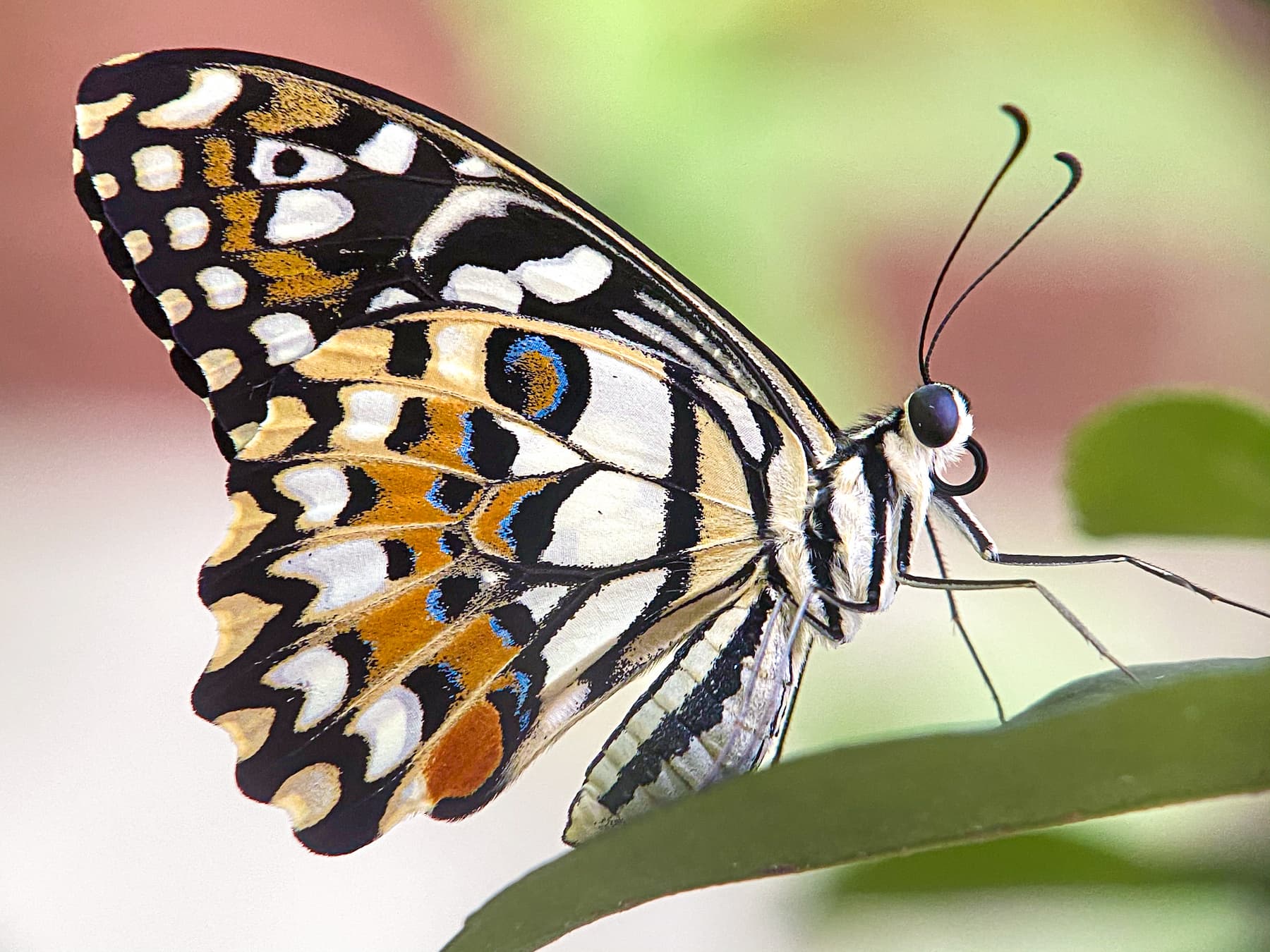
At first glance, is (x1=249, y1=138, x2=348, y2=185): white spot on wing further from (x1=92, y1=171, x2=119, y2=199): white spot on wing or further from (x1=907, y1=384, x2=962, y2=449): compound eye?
(x1=907, y1=384, x2=962, y2=449): compound eye

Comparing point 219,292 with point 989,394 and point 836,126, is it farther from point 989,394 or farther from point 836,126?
point 989,394

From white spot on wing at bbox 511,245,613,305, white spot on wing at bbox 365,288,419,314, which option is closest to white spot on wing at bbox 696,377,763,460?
white spot on wing at bbox 511,245,613,305

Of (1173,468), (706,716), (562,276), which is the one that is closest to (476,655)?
(706,716)

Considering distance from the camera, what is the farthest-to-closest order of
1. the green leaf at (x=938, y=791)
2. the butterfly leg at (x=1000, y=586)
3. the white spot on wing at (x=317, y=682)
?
the white spot on wing at (x=317, y=682)
the butterfly leg at (x=1000, y=586)
the green leaf at (x=938, y=791)

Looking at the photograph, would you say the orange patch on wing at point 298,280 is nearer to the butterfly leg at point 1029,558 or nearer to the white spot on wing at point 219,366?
the white spot on wing at point 219,366

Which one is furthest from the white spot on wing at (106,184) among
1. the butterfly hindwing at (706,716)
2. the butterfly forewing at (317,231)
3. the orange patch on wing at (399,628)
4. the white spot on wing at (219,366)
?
the butterfly hindwing at (706,716)

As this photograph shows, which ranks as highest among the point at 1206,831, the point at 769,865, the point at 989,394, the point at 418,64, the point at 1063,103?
the point at 418,64

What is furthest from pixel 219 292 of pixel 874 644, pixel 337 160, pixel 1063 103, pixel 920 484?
pixel 1063 103
